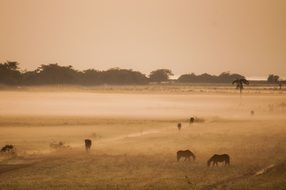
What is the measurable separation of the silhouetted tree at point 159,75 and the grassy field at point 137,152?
125 m

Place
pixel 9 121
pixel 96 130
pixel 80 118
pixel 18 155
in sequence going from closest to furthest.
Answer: pixel 18 155
pixel 96 130
pixel 9 121
pixel 80 118

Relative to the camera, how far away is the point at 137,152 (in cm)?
3319

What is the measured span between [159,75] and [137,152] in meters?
157

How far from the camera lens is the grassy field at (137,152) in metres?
24.6

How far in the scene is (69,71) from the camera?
14812 centimetres

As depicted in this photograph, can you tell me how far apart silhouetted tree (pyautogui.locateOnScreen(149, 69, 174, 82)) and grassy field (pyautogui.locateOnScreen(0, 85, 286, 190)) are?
124614 millimetres

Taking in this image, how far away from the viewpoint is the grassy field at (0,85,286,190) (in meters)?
24.6

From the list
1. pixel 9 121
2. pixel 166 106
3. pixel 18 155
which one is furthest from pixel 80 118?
pixel 18 155

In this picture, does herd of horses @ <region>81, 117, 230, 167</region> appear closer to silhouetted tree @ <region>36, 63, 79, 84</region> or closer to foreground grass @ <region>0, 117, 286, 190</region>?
foreground grass @ <region>0, 117, 286, 190</region>

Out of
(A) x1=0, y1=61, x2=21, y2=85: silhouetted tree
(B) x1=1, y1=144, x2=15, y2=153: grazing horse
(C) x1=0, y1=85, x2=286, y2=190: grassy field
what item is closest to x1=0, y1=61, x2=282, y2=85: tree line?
(A) x1=0, y1=61, x2=21, y2=85: silhouetted tree

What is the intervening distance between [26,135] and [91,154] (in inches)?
438

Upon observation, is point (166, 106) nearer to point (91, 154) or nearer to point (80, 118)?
point (80, 118)

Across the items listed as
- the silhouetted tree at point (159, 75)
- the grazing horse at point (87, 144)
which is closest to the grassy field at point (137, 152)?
the grazing horse at point (87, 144)

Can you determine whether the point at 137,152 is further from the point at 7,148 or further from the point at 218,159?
the point at 7,148
